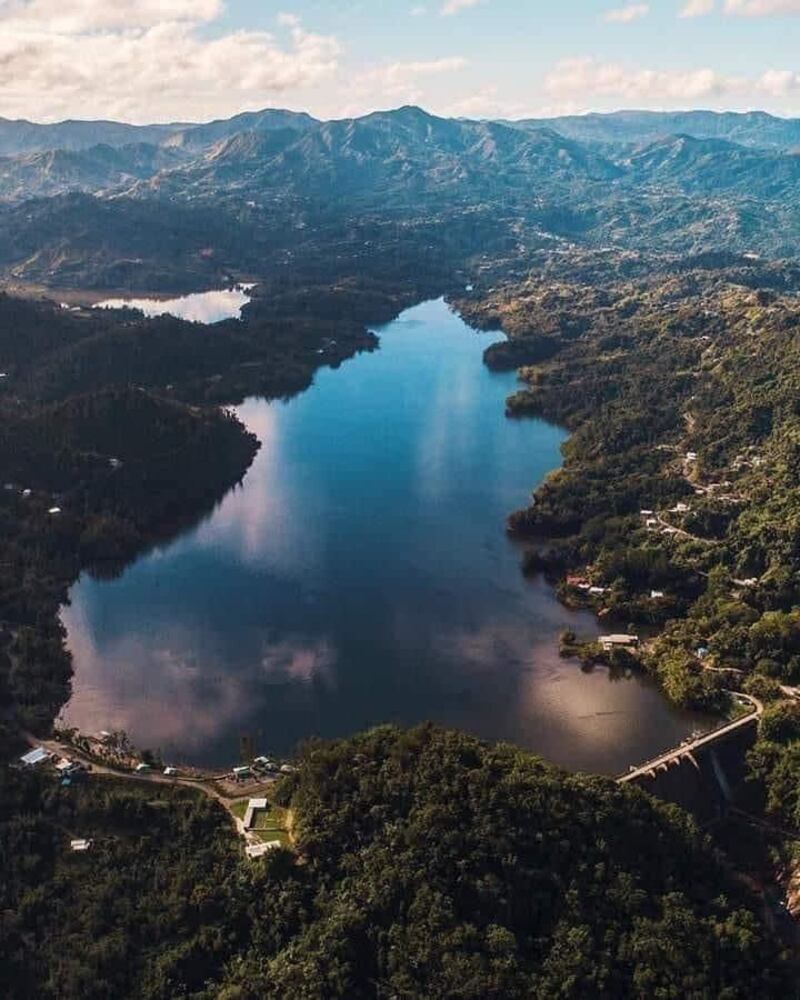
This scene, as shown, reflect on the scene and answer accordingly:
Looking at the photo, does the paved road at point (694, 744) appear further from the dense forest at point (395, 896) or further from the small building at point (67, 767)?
the small building at point (67, 767)

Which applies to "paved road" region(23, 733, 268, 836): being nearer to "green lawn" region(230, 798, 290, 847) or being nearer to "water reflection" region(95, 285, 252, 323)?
"green lawn" region(230, 798, 290, 847)

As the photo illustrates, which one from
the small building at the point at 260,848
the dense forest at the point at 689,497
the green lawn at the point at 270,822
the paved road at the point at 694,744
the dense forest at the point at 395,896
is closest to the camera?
the dense forest at the point at 395,896

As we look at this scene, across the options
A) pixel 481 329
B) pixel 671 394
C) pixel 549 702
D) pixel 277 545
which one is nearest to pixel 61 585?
pixel 277 545

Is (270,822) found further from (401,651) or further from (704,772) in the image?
(704,772)

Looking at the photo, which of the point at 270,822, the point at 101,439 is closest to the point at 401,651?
the point at 270,822

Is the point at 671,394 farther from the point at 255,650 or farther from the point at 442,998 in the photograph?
the point at 442,998

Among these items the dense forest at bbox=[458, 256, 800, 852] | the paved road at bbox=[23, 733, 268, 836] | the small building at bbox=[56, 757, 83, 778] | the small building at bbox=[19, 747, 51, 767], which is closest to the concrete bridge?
the dense forest at bbox=[458, 256, 800, 852]

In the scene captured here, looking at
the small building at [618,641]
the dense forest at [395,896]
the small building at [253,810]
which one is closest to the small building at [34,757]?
the dense forest at [395,896]
